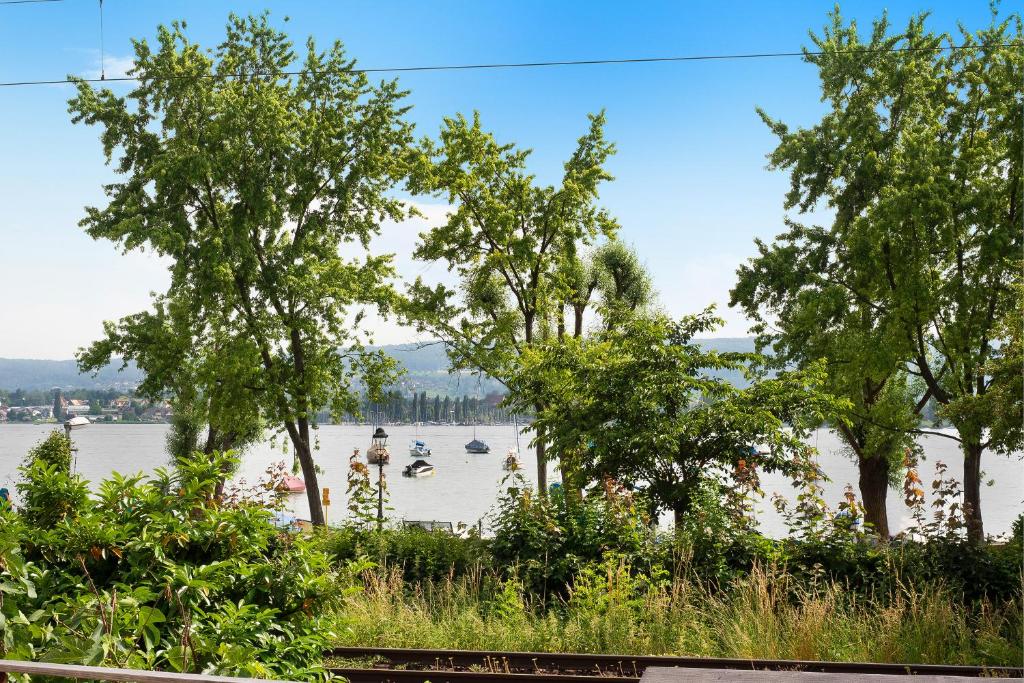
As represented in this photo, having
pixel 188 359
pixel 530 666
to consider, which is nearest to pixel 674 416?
pixel 530 666

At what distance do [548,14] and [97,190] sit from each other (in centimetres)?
1253

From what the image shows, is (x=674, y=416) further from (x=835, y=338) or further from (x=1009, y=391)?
(x=835, y=338)

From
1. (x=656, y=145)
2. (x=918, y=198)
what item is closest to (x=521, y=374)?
(x=656, y=145)

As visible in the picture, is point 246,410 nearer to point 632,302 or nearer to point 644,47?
point 632,302

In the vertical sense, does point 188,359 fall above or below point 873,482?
above

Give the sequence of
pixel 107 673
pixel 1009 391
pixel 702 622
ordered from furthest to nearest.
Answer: pixel 1009 391
pixel 702 622
pixel 107 673

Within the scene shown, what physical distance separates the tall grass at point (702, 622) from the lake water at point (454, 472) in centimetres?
161

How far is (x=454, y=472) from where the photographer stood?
266ft

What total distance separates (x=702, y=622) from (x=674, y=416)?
4.62 meters

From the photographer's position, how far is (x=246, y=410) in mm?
20375

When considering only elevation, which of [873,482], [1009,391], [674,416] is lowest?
[873,482]

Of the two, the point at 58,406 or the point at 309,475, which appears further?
the point at 58,406

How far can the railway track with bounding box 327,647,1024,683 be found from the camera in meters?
6.12

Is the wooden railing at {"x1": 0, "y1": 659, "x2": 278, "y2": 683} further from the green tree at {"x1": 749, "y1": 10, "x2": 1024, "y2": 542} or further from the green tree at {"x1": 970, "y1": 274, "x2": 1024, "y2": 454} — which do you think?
the green tree at {"x1": 749, "y1": 10, "x2": 1024, "y2": 542}
